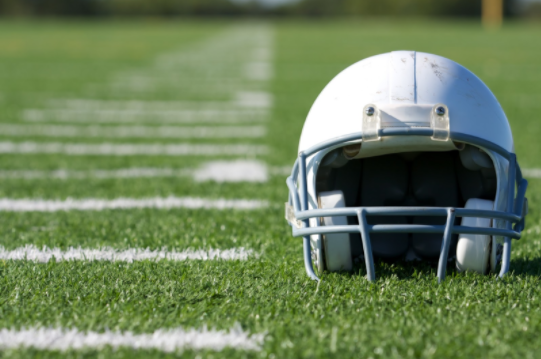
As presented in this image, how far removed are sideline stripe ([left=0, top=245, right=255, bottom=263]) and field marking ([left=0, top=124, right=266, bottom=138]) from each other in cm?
253

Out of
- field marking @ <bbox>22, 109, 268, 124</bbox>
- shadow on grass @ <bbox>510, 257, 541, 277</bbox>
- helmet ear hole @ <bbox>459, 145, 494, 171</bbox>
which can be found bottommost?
shadow on grass @ <bbox>510, 257, 541, 277</bbox>

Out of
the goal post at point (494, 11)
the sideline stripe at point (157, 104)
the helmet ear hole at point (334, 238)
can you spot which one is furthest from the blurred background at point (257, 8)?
the helmet ear hole at point (334, 238)

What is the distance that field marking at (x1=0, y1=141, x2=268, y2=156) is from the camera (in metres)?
3.91

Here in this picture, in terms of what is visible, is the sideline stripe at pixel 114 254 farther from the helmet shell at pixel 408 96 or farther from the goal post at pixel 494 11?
the goal post at pixel 494 11

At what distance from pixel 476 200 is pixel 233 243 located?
0.83 meters

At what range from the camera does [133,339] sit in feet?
4.42

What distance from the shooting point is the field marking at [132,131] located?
14.9 ft

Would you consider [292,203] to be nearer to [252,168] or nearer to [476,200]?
[476,200]

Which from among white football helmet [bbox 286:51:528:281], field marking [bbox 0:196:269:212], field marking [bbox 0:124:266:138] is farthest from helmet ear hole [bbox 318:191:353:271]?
Answer: field marking [bbox 0:124:266:138]

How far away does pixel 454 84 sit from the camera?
1662 millimetres

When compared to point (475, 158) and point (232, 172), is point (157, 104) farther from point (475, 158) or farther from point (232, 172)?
point (475, 158)

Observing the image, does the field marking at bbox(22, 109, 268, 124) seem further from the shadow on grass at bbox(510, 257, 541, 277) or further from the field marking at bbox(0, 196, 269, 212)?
the shadow on grass at bbox(510, 257, 541, 277)

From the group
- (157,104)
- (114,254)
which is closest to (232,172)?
(114,254)

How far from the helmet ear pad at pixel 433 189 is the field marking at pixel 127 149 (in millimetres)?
2021
